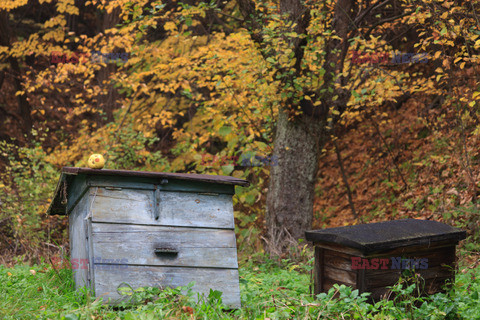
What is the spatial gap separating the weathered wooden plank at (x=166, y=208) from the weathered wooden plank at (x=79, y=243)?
0.23 m

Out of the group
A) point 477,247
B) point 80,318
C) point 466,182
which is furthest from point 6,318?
point 466,182

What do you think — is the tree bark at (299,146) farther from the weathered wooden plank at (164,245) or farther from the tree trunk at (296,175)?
the weathered wooden plank at (164,245)

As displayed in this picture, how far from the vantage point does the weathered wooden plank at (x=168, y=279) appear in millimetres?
4520

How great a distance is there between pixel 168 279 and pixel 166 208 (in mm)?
657

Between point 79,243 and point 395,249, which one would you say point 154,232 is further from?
point 395,249

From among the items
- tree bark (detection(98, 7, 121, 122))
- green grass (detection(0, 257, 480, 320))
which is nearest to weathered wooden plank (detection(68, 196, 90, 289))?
green grass (detection(0, 257, 480, 320))

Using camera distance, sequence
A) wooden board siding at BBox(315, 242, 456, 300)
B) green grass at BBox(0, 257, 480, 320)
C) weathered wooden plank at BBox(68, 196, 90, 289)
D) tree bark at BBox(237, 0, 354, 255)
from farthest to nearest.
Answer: tree bark at BBox(237, 0, 354, 255), weathered wooden plank at BBox(68, 196, 90, 289), wooden board siding at BBox(315, 242, 456, 300), green grass at BBox(0, 257, 480, 320)

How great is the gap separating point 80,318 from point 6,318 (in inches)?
28.1

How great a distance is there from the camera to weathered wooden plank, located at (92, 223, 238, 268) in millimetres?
4621

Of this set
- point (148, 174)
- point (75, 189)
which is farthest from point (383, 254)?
point (75, 189)

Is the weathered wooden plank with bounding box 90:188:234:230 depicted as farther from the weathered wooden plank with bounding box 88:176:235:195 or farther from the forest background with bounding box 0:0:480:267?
the forest background with bounding box 0:0:480:267

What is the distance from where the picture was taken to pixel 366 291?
438 cm

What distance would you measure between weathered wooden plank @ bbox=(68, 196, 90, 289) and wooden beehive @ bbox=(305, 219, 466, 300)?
6.99 ft

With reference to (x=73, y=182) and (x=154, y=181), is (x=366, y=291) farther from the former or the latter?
(x=73, y=182)
